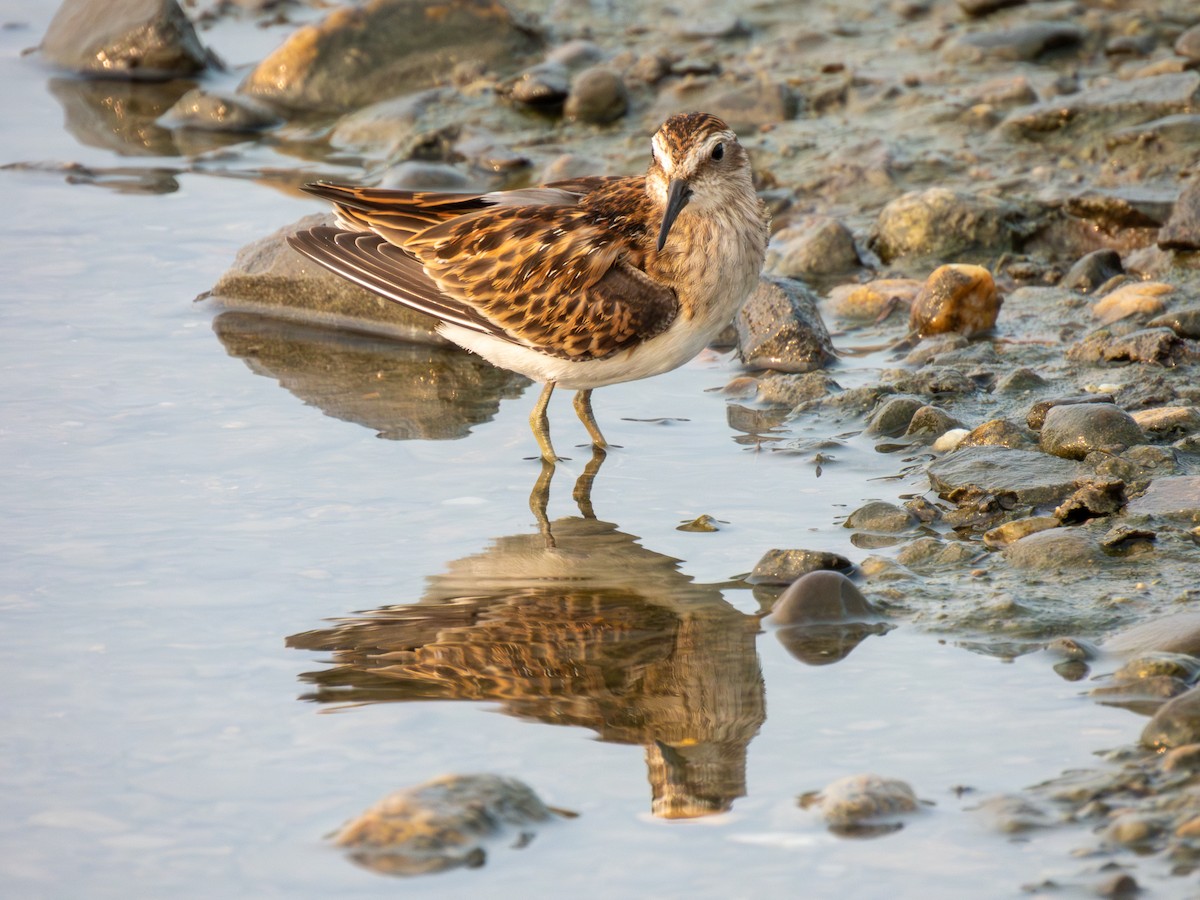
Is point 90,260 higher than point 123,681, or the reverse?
point 90,260

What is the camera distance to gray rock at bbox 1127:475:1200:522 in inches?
254

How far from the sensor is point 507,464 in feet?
25.5

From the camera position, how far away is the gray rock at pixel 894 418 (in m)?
7.76

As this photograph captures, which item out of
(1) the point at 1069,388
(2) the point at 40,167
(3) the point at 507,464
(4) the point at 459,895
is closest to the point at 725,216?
(3) the point at 507,464

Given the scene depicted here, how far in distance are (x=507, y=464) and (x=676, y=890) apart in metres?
3.67

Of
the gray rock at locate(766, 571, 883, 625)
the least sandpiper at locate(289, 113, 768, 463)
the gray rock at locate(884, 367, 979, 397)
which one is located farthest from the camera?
the gray rock at locate(884, 367, 979, 397)

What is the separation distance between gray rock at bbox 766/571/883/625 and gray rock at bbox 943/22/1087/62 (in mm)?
7168

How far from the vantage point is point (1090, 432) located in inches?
280

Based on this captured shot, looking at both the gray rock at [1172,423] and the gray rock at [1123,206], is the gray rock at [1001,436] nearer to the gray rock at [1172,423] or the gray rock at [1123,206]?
the gray rock at [1172,423]

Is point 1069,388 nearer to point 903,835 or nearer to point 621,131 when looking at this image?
point 903,835

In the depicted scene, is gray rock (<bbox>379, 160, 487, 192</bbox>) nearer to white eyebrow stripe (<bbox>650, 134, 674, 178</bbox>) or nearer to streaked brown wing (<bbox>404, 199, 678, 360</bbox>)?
streaked brown wing (<bbox>404, 199, 678, 360</bbox>)

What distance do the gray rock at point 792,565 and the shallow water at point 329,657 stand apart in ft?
0.51

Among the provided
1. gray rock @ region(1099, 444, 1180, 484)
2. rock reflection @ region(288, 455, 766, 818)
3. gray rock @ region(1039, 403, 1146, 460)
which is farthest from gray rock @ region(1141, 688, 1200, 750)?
gray rock @ region(1039, 403, 1146, 460)

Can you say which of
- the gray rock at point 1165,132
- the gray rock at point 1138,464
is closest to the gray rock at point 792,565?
the gray rock at point 1138,464
